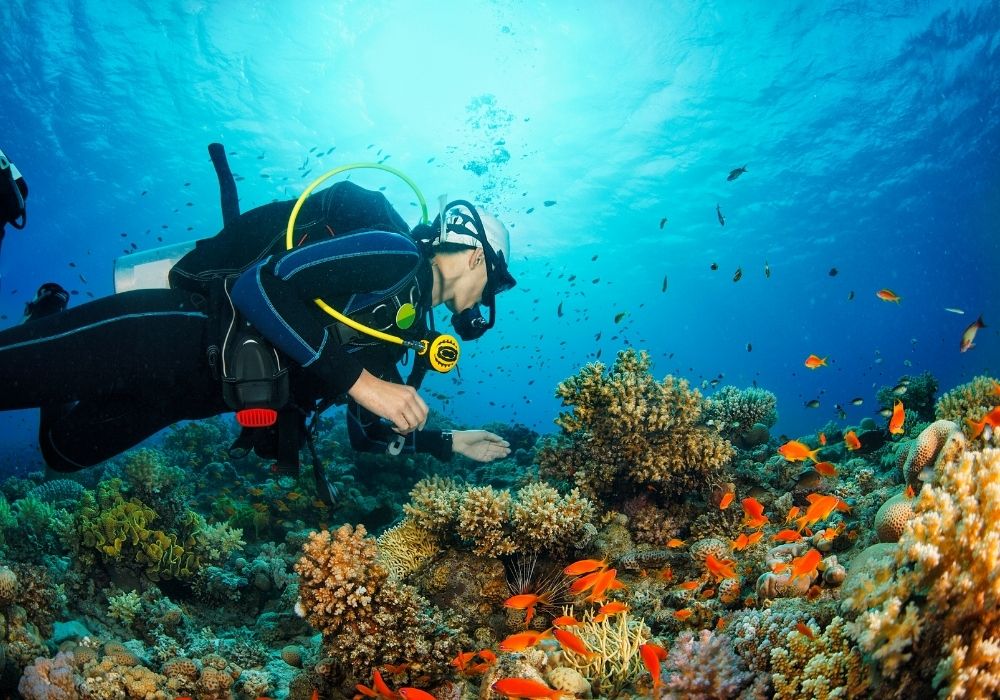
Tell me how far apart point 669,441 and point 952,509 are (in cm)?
335

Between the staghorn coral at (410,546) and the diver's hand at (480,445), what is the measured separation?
1041mm

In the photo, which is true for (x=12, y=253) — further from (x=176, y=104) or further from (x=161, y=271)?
(x=161, y=271)

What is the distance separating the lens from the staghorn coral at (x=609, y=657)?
3.34 meters

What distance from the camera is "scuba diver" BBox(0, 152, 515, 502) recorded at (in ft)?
10.8

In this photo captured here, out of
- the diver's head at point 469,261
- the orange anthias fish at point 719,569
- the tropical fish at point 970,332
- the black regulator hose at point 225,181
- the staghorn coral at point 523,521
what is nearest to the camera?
the orange anthias fish at point 719,569

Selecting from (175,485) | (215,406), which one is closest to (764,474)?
(215,406)

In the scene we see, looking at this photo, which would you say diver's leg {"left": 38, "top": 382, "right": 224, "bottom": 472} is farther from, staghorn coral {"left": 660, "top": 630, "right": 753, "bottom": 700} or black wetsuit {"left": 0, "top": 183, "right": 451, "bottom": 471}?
staghorn coral {"left": 660, "top": 630, "right": 753, "bottom": 700}

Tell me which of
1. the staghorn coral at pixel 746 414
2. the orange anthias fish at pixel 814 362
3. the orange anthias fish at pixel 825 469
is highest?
the orange anthias fish at pixel 814 362

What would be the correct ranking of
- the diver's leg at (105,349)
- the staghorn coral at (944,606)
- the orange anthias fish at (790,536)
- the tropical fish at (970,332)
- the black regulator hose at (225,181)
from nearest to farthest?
Result: the staghorn coral at (944,606)
the diver's leg at (105,349)
the black regulator hose at (225,181)
the orange anthias fish at (790,536)
the tropical fish at (970,332)

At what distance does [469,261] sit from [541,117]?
86.6ft

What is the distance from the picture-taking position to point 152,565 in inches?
241

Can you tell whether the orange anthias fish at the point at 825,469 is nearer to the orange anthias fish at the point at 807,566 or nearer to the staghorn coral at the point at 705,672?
the orange anthias fish at the point at 807,566

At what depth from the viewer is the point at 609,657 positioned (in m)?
3.41

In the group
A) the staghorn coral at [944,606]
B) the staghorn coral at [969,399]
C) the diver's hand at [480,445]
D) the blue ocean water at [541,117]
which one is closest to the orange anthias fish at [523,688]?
the staghorn coral at [944,606]
